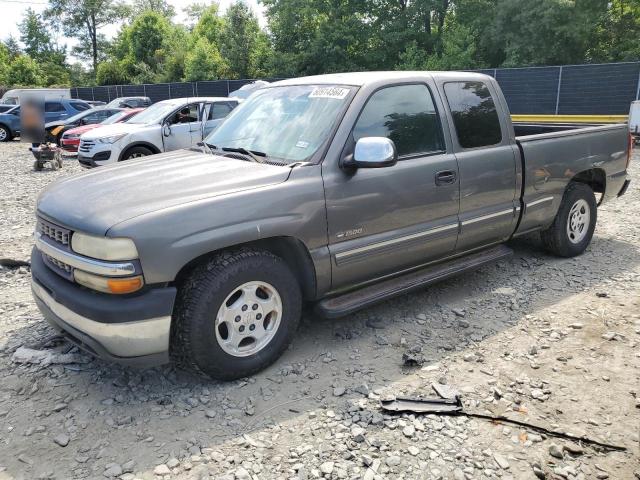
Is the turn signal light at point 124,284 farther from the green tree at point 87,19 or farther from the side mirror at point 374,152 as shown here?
the green tree at point 87,19

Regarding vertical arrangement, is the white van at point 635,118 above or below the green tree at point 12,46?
below

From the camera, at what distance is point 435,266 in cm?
443

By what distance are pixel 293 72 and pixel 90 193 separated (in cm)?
2998

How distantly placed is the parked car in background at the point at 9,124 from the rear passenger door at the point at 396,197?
20.7m

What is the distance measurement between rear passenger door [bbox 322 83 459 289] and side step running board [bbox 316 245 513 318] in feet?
0.36

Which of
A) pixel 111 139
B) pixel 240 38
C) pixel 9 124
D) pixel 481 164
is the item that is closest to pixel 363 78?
pixel 481 164

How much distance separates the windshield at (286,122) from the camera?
3.67m

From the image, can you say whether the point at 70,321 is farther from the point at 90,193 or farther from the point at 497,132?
the point at 497,132

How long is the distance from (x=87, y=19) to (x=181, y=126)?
64.2m

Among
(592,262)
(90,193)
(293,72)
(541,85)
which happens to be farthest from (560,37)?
(90,193)

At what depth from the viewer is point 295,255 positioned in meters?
3.52

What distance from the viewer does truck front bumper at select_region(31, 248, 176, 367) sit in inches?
113

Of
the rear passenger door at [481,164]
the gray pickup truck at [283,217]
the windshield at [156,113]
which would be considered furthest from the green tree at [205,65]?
the gray pickup truck at [283,217]

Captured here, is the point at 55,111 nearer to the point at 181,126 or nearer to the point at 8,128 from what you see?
the point at 8,128
